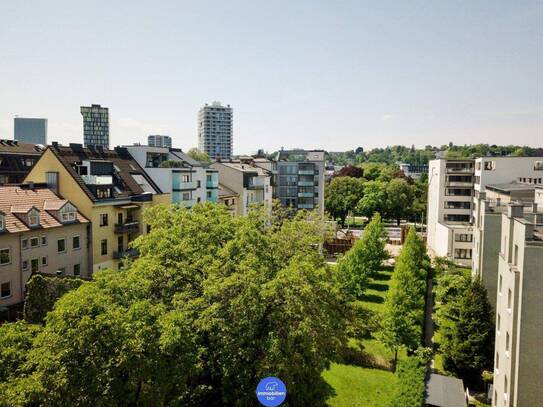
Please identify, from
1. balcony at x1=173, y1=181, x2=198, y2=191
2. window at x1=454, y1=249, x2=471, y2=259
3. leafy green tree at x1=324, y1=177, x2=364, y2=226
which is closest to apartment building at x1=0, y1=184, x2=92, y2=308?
balcony at x1=173, y1=181, x2=198, y2=191

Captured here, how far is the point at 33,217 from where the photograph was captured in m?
36.2

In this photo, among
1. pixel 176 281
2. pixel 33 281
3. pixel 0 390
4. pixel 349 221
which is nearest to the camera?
pixel 0 390

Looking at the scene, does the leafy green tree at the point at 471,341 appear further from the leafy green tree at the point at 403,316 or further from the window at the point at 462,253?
the window at the point at 462,253

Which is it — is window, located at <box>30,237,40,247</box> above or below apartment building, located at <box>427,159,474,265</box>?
below

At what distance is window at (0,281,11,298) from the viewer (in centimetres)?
3312

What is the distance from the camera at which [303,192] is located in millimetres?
85312

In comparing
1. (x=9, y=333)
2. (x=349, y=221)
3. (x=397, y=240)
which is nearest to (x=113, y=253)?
(x=9, y=333)

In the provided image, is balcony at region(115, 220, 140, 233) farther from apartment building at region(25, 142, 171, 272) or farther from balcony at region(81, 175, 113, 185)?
balcony at region(81, 175, 113, 185)

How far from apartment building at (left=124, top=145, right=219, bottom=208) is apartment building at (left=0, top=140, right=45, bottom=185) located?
15.3 m

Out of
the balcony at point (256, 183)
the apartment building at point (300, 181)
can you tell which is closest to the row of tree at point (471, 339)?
the balcony at point (256, 183)

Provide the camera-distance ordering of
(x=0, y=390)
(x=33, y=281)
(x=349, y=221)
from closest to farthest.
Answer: (x=0, y=390), (x=33, y=281), (x=349, y=221)

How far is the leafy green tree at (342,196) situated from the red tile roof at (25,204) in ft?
231

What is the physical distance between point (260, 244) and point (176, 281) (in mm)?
4438

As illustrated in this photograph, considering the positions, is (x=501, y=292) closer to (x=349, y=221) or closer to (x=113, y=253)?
(x=113, y=253)
